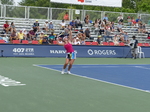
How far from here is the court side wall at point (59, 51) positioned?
25.1 meters

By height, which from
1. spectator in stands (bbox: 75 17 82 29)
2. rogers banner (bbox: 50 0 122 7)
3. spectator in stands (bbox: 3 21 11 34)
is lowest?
spectator in stands (bbox: 3 21 11 34)

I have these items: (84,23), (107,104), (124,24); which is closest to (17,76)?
(107,104)

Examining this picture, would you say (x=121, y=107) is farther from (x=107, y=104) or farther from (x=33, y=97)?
(x=33, y=97)

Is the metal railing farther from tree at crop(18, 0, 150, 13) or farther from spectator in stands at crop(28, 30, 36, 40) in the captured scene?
tree at crop(18, 0, 150, 13)

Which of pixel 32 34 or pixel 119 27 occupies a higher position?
pixel 119 27

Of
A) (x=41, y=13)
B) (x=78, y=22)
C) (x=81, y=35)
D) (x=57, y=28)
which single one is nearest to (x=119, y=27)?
(x=78, y=22)

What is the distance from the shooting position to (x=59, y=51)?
26.8 metres

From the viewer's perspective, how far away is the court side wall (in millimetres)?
25062

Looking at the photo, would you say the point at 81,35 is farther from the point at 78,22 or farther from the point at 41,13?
the point at 41,13

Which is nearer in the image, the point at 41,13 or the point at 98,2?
the point at 41,13

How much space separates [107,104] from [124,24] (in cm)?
2793

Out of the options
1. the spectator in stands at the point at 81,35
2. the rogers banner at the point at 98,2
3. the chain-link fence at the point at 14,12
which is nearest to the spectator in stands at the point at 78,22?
the rogers banner at the point at 98,2

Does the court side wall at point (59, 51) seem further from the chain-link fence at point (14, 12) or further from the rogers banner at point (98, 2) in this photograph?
the chain-link fence at point (14, 12)

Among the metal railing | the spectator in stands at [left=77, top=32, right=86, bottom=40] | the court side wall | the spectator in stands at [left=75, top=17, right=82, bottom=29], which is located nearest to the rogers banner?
the metal railing
